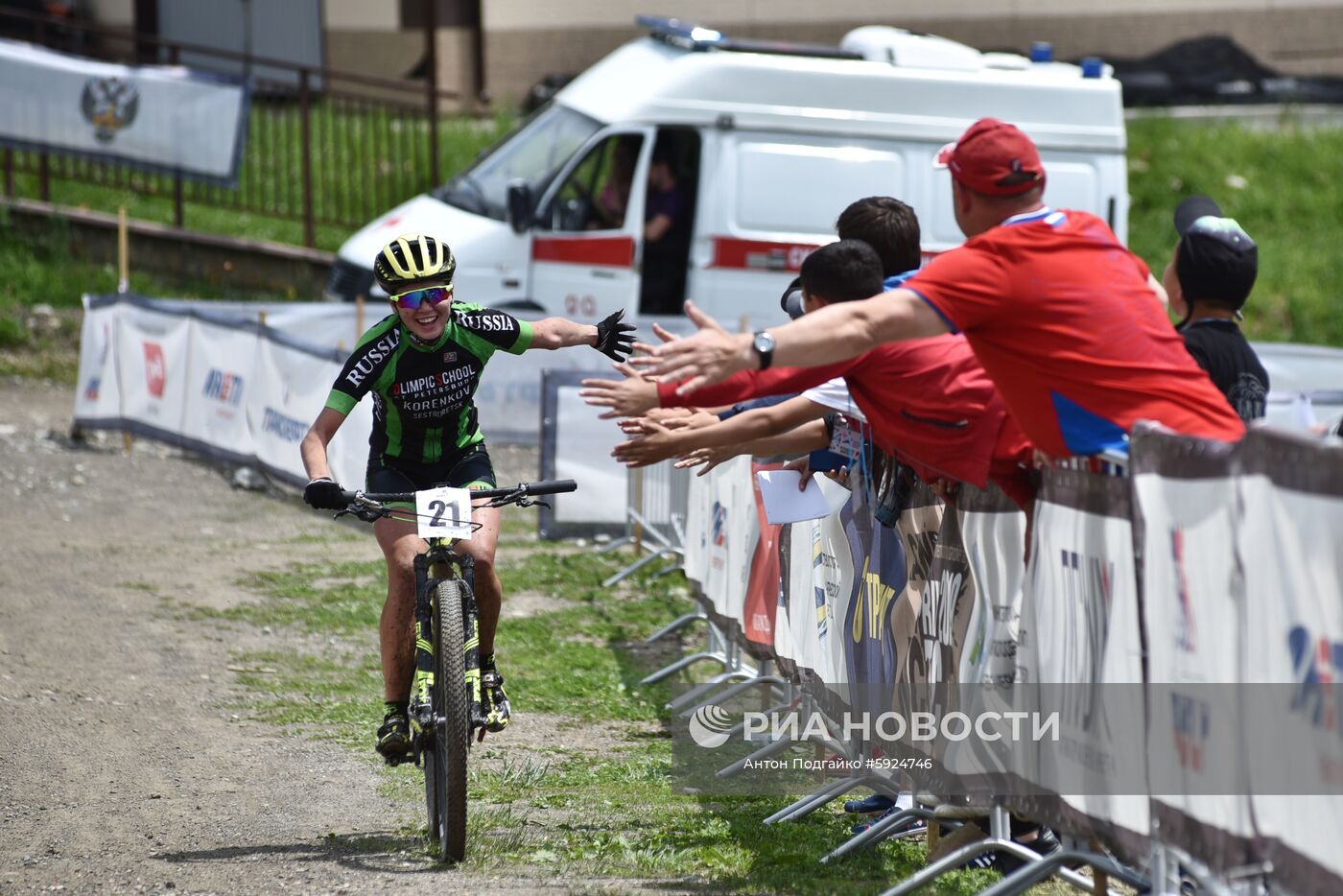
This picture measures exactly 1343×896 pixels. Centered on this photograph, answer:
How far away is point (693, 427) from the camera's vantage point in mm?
5336

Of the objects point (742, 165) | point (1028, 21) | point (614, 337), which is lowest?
point (614, 337)

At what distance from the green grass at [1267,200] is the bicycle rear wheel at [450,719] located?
1597cm

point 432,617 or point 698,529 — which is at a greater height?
point 432,617

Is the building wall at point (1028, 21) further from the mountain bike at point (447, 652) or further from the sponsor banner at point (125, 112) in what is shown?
the mountain bike at point (447, 652)

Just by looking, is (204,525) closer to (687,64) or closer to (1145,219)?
(687,64)

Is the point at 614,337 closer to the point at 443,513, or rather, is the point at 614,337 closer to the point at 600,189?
the point at 443,513

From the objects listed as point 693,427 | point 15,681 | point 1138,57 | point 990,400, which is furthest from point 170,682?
point 1138,57

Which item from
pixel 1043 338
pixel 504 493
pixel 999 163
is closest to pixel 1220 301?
pixel 999 163

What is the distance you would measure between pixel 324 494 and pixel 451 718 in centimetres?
90

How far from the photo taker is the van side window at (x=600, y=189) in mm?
14609

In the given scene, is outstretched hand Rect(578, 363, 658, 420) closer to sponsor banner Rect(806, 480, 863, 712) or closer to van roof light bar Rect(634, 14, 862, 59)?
sponsor banner Rect(806, 480, 863, 712)

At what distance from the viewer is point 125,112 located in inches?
719

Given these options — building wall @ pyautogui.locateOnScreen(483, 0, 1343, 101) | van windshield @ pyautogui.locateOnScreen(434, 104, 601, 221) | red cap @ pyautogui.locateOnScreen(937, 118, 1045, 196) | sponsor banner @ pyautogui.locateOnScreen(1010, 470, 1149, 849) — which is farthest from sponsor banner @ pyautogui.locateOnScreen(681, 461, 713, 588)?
building wall @ pyautogui.locateOnScreen(483, 0, 1343, 101)

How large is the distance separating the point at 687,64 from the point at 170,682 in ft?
26.8
